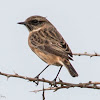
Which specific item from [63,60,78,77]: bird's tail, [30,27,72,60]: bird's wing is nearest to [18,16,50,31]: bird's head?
[30,27,72,60]: bird's wing

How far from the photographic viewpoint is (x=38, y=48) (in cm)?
677

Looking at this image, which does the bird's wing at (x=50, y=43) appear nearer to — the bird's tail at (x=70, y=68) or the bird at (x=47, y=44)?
the bird at (x=47, y=44)

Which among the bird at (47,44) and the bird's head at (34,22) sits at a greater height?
the bird's head at (34,22)

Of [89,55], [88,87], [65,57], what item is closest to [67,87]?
[88,87]

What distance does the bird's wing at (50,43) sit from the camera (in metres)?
6.33

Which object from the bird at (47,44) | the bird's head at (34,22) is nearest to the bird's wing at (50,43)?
the bird at (47,44)

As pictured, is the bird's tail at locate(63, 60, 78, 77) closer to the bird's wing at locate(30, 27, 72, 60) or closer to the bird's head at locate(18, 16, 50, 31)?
the bird's wing at locate(30, 27, 72, 60)

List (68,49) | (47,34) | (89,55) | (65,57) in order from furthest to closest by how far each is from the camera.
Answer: (47,34), (68,49), (65,57), (89,55)

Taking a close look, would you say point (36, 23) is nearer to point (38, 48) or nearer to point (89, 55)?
point (38, 48)

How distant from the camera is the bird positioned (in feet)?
20.2

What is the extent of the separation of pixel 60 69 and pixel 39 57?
583mm

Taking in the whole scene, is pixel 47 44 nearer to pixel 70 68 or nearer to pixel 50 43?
pixel 50 43

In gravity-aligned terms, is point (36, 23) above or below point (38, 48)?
above

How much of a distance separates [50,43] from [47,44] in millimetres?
A: 76
